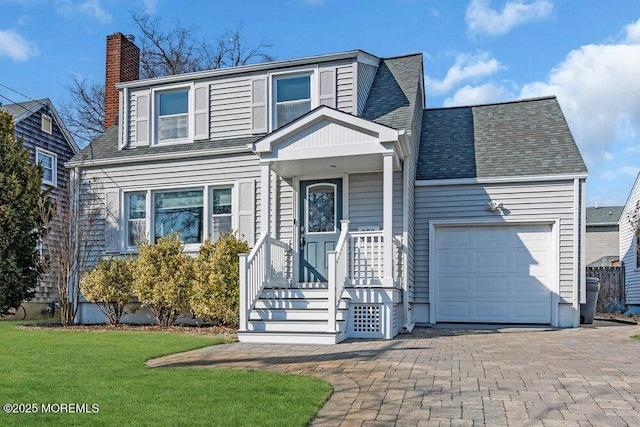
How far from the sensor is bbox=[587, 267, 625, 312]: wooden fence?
19961 millimetres

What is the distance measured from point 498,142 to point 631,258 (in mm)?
10618

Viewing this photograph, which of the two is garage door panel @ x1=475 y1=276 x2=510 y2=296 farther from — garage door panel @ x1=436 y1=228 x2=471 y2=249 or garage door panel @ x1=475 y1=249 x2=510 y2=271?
garage door panel @ x1=436 y1=228 x2=471 y2=249

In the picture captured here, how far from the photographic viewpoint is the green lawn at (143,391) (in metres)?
3.96

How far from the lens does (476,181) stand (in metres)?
11.6

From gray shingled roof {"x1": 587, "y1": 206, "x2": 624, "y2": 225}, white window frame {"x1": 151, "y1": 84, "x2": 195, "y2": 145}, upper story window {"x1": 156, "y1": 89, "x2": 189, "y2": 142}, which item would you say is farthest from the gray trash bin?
gray shingled roof {"x1": 587, "y1": 206, "x2": 624, "y2": 225}

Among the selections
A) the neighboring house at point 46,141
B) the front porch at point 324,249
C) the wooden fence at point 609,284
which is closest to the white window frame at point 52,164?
the neighboring house at point 46,141

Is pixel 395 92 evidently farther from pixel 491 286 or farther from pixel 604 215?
pixel 604 215

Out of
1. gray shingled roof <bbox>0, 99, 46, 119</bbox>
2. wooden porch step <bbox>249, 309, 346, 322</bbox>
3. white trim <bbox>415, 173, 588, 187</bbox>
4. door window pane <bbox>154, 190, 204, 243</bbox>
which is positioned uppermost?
gray shingled roof <bbox>0, 99, 46, 119</bbox>

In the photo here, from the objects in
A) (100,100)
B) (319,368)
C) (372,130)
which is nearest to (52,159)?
(100,100)

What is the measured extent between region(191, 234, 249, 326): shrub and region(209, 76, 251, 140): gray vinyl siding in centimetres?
327

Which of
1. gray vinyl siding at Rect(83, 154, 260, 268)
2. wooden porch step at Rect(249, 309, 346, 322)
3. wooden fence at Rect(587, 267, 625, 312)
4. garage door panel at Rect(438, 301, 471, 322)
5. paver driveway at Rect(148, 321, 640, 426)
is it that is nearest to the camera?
paver driveway at Rect(148, 321, 640, 426)

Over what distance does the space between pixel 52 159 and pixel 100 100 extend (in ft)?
24.2

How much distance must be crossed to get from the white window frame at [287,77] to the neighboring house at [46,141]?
29.1ft

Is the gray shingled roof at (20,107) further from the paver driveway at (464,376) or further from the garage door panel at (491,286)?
the garage door panel at (491,286)
